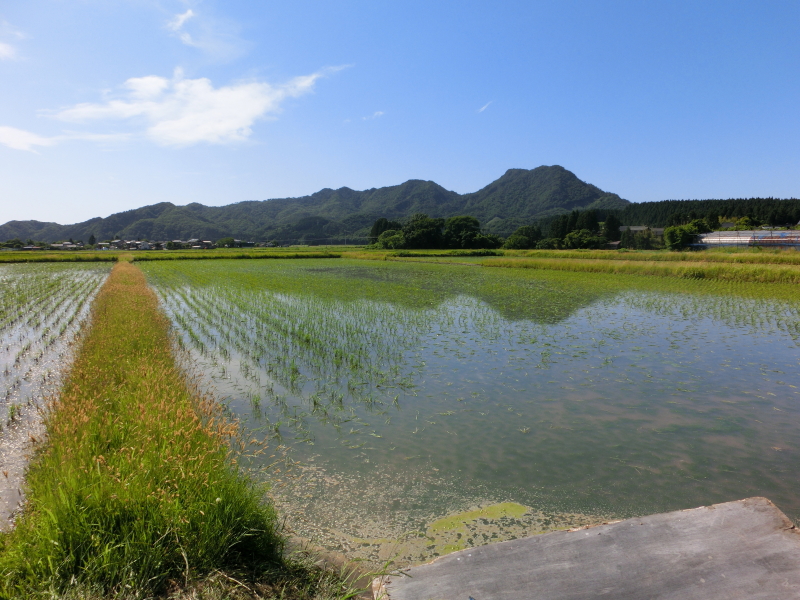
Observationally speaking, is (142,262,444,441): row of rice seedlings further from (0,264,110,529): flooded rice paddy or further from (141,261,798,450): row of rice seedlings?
(0,264,110,529): flooded rice paddy

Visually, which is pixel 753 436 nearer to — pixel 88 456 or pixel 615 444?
pixel 615 444

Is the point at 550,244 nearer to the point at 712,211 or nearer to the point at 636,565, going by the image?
the point at 712,211

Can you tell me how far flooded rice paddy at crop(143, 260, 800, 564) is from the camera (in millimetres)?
3518

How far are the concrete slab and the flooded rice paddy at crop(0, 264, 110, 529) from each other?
8.88 ft

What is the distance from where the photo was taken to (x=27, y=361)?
734 centimetres

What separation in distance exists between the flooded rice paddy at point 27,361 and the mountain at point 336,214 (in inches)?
4360

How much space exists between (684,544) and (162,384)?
4.88 metres

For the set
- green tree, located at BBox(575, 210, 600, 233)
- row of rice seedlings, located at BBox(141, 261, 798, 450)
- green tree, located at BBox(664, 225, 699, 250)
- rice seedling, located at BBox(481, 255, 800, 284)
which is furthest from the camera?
green tree, located at BBox(575, 210, 600, 233)

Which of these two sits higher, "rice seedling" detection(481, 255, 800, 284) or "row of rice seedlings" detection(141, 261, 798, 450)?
"rice seedling" detection(481, 255, 800, 284)

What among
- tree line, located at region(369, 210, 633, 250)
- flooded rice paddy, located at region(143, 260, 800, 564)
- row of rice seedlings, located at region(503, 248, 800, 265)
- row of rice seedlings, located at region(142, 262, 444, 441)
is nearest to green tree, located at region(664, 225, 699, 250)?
tree line, located at region(369, 210, 633, 250)

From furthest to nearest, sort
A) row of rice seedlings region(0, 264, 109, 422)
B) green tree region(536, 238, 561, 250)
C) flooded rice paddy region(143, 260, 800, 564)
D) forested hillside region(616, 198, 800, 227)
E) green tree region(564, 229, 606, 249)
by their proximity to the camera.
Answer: forested hillside region(616, 198, 800, 227), green tree region(536, 238, 561, 250), green tree region(564, 229, 606, 249), row of rice seedlings region(0, 264, 109, 422), flooded rice paddy region(143, 260, 800, 564)

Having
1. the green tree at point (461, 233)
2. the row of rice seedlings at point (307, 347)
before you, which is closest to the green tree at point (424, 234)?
the green tree at point (461, 233)

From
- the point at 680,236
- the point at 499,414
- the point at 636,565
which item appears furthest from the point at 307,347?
the point at 680,236

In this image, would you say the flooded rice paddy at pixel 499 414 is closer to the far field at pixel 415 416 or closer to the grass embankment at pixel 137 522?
the far field at pixel 415 416
